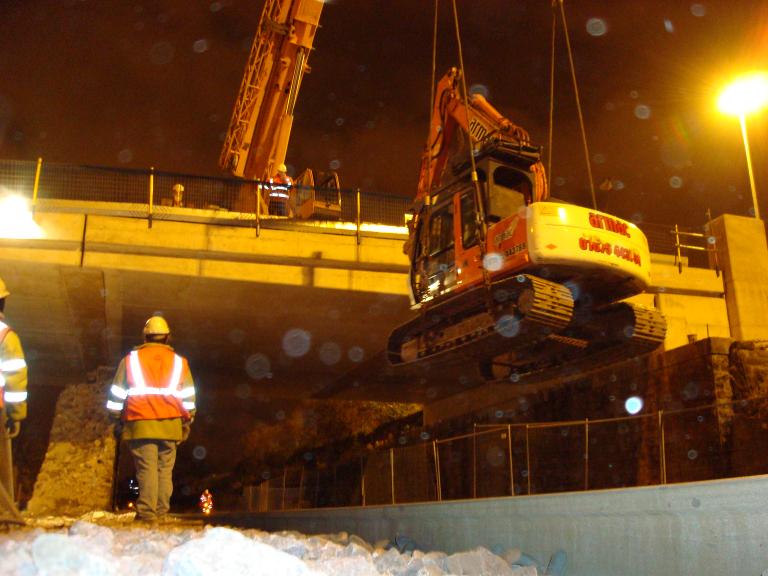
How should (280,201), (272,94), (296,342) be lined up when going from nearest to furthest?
(280,201) → (272,94) → (296,342)

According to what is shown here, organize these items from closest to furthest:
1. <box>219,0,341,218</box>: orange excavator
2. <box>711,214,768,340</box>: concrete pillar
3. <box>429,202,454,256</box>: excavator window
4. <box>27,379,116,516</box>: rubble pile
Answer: <box>429,202,454,256</box>: excavator window → <box>711,214,768,340</box>: concrete pillar → <box>27,379,116,516</box>: rubble pile → <box>219,0,341,218</box>: orange excavator

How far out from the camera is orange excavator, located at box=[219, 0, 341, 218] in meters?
19.0

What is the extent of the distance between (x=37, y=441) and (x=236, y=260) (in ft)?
78.1

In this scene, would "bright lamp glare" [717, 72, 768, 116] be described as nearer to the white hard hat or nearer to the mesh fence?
the mesh fence

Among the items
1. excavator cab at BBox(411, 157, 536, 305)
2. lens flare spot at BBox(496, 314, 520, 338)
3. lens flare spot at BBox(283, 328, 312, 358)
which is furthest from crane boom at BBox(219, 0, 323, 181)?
lens flare spot at BBox(496, 314, 520, 338)

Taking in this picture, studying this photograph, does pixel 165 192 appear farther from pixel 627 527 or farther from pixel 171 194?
pixel 627 527

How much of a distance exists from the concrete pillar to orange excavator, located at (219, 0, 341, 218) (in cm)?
908

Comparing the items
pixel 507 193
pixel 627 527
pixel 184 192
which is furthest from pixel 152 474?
pixel 184 192

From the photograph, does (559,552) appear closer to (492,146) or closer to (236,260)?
(492,146)

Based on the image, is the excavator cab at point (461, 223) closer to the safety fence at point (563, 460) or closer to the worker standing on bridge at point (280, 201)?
the safety fence at point (563, 460)

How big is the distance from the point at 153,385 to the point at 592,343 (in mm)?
6890

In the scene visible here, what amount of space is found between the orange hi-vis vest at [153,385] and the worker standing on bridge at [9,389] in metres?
1.25

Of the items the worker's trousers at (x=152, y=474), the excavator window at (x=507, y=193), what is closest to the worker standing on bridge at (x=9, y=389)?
the worker's trousers at (x=152, y=474)

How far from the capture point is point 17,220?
1415 cm
